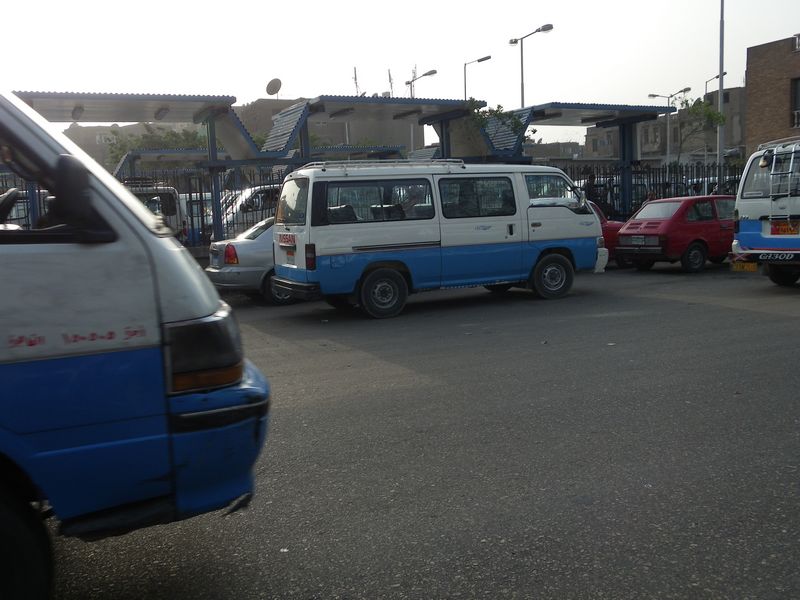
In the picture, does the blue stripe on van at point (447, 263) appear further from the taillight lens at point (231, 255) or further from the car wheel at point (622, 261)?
the car wheel at point (622, 261)

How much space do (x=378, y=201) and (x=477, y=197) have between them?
161 centimetres

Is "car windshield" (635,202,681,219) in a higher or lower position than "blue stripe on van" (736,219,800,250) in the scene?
higher

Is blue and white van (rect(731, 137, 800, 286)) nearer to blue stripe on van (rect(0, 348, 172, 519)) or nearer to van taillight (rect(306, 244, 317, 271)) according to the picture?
van taillight (rect(306, 244, 317, 271))

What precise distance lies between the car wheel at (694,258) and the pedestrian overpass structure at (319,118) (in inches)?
208

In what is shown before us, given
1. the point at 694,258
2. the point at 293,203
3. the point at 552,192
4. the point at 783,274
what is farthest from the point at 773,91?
the point at 293,203

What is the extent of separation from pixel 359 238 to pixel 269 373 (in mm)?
3488

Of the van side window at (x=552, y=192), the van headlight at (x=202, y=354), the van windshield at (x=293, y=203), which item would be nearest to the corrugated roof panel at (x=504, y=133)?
the van side window at (x=552, y=192)

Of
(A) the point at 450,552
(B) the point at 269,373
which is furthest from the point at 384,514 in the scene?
(B) the point at 269,373

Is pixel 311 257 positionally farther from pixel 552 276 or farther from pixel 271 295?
pixel 552 276

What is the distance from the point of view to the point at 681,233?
48.8 ft

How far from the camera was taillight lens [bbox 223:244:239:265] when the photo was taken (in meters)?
12.0

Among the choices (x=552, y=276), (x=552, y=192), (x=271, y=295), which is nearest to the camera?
(x=552, y=192)

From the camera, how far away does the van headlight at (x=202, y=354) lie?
2617 mm

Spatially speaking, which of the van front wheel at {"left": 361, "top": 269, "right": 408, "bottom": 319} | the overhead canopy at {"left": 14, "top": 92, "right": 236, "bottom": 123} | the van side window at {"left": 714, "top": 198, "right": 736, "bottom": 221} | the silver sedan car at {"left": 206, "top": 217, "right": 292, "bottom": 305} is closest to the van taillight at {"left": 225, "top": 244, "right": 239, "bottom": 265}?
the silver sedan car at {"left": 206, "top": 217, "right": 292, "bottom": 305}
